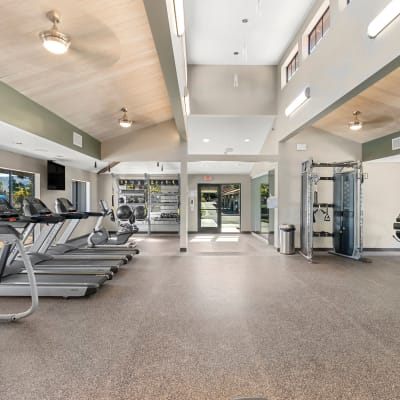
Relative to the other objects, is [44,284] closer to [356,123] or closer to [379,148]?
[356,123]

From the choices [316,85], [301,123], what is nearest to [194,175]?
[301,123]

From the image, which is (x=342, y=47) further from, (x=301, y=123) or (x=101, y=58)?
(x=101, y=58)

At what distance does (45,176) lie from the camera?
7270 millimetres

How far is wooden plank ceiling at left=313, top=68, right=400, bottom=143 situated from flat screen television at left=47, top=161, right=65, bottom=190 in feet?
22.0

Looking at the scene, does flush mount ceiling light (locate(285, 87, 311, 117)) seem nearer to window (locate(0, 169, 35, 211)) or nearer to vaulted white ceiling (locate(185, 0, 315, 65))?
vaulted white ceiling (locate(185, 0, 315, 65))

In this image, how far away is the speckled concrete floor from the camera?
6.46 ft

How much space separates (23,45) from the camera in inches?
126

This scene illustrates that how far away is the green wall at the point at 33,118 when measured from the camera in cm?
377

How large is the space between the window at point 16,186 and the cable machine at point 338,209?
6431mm

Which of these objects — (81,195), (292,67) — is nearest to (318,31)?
(292,67)

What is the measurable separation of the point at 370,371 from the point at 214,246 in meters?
5.81

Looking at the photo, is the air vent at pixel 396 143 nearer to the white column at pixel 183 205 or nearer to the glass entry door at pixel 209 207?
the white column at pixel 183 205

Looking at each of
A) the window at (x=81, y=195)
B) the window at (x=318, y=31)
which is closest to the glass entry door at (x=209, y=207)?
the window at (x=81, y=195)

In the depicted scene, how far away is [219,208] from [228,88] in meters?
5.12
